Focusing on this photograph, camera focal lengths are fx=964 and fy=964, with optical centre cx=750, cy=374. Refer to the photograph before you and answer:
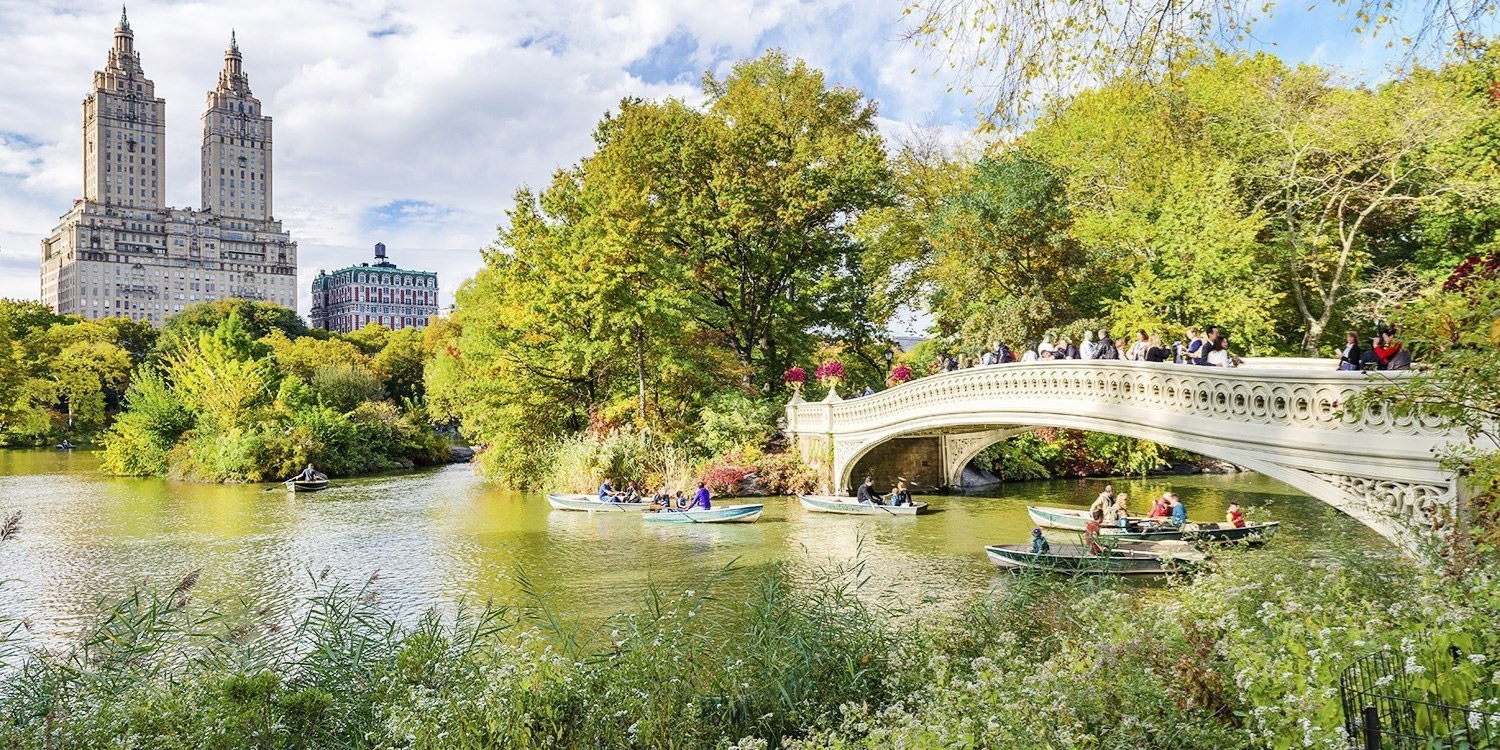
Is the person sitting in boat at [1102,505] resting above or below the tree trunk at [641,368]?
below

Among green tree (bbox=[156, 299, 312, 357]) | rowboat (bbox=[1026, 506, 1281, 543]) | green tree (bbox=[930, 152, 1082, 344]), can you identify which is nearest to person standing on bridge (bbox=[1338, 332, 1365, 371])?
rowboat (bbox=[1026, 506, 1281, 543])

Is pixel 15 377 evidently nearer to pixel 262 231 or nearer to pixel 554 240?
pixel 554 240

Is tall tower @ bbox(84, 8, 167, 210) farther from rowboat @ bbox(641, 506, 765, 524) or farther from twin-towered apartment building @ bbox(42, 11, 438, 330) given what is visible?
rowboat @ bbox(641, 506, 765, 524)

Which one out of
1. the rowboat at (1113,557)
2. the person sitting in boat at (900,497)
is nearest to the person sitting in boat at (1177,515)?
the rowboat at (1113,557)

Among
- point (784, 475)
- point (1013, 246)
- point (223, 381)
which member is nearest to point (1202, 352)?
point (1013, 246)

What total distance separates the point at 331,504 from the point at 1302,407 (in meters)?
21.8

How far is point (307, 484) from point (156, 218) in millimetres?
122866

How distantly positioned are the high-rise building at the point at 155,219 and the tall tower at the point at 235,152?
0.15 metres

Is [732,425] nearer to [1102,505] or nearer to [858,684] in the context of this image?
[1102,505]

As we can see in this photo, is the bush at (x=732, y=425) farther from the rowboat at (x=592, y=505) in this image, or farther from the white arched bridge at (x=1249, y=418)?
the white arched bridge at (x=1249, y=418)

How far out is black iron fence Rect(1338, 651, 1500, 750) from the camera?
317 centimetres

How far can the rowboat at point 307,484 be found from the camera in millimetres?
27406

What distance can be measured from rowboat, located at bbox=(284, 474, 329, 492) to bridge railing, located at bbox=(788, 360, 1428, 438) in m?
16.0

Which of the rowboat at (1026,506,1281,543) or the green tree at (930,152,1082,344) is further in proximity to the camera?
the green tree at (930,152,1082,344)
